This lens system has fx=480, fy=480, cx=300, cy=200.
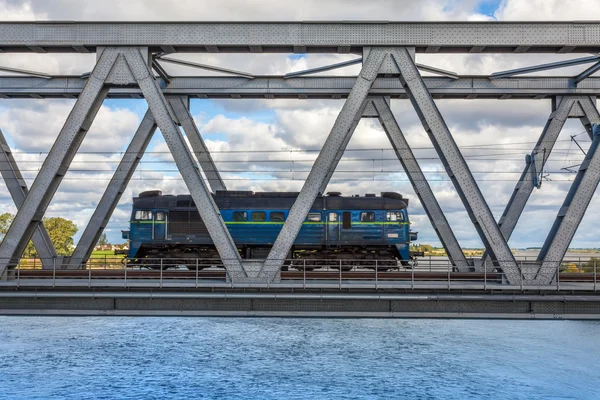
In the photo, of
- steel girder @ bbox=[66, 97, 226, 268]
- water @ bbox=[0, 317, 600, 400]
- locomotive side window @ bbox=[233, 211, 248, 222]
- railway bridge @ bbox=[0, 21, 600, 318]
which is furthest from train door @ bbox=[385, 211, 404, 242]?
railway bridge @ bbox=[0, 21, 600, 318]

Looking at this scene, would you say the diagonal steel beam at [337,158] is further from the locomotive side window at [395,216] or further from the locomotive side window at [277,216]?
the locomotive side window at [395,216]

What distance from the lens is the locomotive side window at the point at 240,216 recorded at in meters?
27.2

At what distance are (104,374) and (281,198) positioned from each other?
1330 cm

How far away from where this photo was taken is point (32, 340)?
36031 millimetres

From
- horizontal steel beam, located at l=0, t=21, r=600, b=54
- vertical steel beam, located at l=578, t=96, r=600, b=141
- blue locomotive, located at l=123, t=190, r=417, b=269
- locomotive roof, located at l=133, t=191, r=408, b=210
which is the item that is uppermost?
horizontal steel beam, located at l=0, t=21, r=600, b=54

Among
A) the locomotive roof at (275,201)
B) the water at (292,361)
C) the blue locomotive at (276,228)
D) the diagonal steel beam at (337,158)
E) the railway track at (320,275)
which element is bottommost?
the water at (292,361)

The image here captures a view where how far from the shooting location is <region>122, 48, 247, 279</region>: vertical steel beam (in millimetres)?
13367

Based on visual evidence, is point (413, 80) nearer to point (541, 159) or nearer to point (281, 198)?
point (541, 159)

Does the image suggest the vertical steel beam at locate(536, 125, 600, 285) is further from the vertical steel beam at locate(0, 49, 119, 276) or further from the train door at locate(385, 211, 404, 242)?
the train door at locate(385, 211, 404, 242)

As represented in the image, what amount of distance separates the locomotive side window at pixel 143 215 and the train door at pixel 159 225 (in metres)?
0.33

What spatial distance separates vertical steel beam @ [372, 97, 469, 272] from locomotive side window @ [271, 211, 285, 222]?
29.3 ft

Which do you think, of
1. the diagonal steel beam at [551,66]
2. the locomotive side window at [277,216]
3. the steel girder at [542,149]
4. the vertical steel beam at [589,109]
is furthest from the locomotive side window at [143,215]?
the vertical steel beam at [589,109]

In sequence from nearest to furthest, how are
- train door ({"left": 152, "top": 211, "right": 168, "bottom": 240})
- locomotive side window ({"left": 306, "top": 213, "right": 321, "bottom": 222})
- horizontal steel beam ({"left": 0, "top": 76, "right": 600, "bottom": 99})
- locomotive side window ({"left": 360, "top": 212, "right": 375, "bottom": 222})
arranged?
horizontal steel beam ({"left": 0, "top": 76, "right": 600, "bottom": 99})
locomotive side window ({"left": 306, "top": 213, "right": 321, "bottom": 222})
locomotive side window ({"left": 360, "top": 212, "right": 375, "bottom": 222})
train door ({"left": 152, "top": 211, "right": 168, "bottom": 240})

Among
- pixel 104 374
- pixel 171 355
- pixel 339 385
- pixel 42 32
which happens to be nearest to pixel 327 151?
pixel 42 32
